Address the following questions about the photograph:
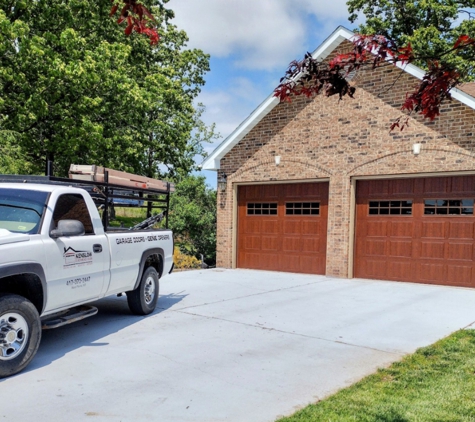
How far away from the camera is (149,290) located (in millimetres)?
8102

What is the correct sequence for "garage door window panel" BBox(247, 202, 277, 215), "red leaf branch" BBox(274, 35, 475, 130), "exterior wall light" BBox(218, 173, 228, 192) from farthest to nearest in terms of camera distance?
"exterior wall light" BBox(218, 173, 228, 192), "garage door window panel" BBox(247, 202, 277, 215), "red leaf branch" BBox(274, 35, 475, 130)

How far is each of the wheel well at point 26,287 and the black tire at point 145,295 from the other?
94.8 inches

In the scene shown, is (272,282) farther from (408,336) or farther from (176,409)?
(176,409)

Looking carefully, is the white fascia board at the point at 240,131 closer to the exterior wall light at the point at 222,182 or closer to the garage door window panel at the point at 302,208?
the exterior wall light at the point at 222,182

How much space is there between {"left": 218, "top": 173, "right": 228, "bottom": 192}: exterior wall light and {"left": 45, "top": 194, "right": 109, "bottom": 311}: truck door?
30.3 feet

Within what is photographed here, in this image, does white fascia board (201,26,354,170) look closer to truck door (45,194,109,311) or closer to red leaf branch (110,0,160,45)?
truck door (45,194,109,311)

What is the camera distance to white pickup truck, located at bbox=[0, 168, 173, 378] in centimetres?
491

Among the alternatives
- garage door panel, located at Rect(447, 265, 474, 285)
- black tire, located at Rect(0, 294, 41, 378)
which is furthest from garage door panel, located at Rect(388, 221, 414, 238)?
black tire, located at Rect(0, 294, 41, 378)

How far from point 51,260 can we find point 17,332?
870mm

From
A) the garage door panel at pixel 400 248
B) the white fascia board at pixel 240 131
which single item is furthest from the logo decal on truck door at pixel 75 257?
the white fascia board at pixel 240 131

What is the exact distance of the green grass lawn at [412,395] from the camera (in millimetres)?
3984

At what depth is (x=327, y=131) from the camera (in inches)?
536

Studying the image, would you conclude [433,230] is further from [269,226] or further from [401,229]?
[269,226]

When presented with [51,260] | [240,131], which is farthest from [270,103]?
[51,260]
